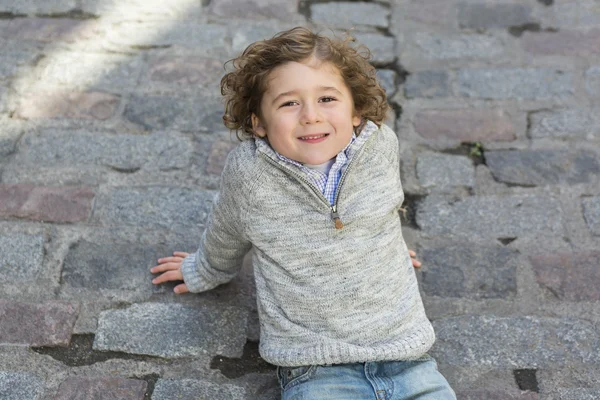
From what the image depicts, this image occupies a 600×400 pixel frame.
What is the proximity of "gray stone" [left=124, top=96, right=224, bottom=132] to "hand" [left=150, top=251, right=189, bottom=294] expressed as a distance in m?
0.69

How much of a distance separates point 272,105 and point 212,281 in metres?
0.55

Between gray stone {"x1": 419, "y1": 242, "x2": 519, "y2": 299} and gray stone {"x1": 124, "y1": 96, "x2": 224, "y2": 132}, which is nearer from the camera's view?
gray stone {"x1": 419, "y1": 242, "x2": 519, "y2": 299}

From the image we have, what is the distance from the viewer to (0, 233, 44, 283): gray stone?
2.33 meters

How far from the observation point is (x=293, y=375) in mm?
1960

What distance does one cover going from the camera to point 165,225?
8.30 feet

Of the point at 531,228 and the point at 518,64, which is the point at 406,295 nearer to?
the point at 531,228

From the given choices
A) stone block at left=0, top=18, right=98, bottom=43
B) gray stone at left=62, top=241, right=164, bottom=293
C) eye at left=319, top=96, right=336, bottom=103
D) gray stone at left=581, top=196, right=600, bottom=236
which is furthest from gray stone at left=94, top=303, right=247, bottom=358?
stone block at left=0, top=18, right=98, bottom=43

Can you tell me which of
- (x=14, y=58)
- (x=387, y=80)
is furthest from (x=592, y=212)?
(x=14, y=58)

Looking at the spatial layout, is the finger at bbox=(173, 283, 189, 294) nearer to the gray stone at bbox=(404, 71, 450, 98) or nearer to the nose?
the nose

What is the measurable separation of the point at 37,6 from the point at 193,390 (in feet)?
7.18

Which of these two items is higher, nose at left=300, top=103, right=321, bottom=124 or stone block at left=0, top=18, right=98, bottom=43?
nose at left=300, top=103, right=321, bottom=124

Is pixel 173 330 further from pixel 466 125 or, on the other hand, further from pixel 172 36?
pixel 172 36

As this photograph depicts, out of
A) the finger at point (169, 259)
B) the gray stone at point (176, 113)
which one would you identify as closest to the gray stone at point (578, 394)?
the finger at point (169, 259)

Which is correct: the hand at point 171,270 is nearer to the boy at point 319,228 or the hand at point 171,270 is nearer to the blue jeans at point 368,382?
the boy at point 319,228
